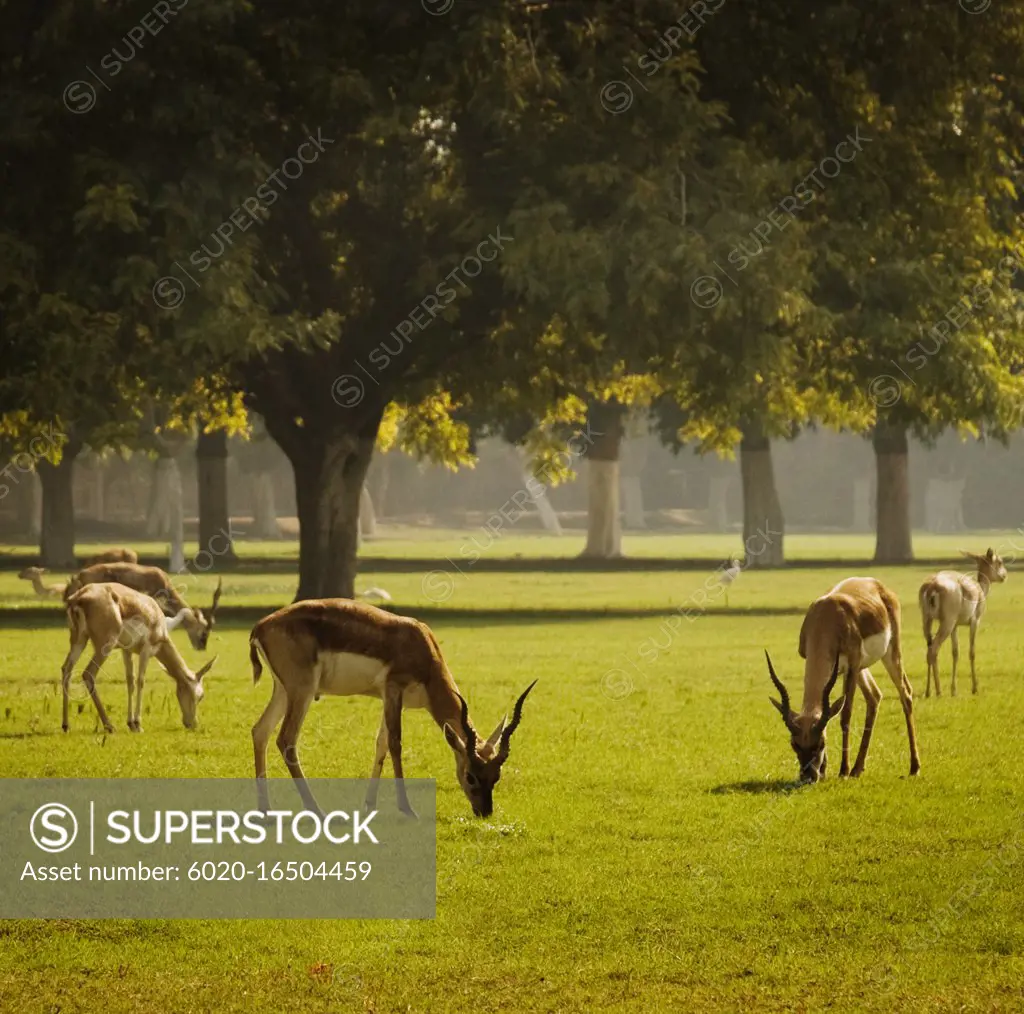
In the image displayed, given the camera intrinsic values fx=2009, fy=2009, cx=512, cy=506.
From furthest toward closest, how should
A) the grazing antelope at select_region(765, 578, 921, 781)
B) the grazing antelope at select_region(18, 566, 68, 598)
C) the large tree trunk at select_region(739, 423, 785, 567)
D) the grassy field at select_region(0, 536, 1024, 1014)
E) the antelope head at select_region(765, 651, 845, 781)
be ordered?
1. the large tree trunk at select_region(739, 423, 785, 567)
2. the grazing antelope at select_region(18, 566, 68, 598)
3. the grazing antelope at select_region(765, 578, 921, 781)
4. the antelope head at select_region(765, 651, 845, 781)
5. the grassy field at select_region(0, 536, 1024, 1014)

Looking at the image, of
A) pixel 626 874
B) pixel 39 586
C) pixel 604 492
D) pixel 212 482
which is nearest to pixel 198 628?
pixel 626 874

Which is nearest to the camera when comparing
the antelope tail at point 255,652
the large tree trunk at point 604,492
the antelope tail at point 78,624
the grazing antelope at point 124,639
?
the antelope tail at point 255,652

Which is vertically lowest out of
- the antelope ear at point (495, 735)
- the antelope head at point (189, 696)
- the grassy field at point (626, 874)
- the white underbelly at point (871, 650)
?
the grassy field at point (626, 874)

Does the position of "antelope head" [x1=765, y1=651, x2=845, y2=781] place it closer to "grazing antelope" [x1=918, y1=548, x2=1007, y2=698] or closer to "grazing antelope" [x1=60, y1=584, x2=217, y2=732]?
"grazing antelope" [x1=60, y1=584, x2=217, y2=732]

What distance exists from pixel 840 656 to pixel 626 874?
334cm

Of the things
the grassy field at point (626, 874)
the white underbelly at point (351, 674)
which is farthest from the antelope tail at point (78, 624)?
the white underbelly at point (351, 674)

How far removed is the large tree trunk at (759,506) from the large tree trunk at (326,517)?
24.7 metres

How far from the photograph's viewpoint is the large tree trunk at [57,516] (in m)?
55.2

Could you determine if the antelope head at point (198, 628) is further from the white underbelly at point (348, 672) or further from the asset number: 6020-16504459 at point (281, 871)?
the asset number: 6020-16504459 at point (281, 871)

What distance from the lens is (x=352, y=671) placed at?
12.5 m

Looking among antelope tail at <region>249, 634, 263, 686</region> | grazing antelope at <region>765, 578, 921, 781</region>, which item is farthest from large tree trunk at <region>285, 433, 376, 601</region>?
antelope tail at <region>249, 634, 263, 686</region>

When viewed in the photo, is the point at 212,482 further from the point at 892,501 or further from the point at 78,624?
the point at 78,624

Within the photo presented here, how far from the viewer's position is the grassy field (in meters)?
9.13

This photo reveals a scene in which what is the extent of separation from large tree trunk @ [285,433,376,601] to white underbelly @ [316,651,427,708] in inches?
854
